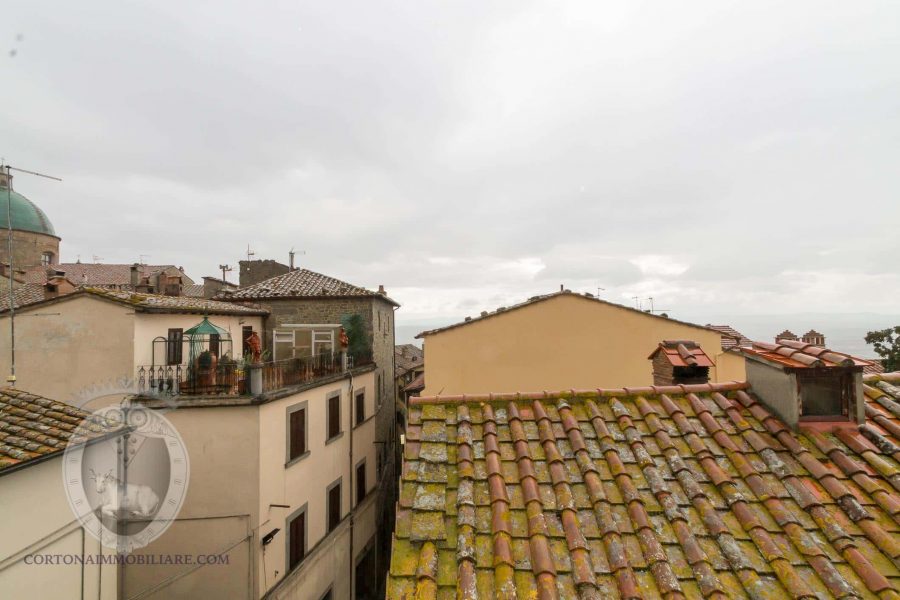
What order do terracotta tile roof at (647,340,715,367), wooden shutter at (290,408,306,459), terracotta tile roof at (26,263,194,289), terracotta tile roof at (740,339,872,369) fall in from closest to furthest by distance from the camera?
1. terracotta tile roof at (740,339,872,369)
2. terracotta tile roof at (647,340,715,367)
3. wooden shutter at (290,408,306,459)
4. terracotta tile roof at (26,263,194,289)

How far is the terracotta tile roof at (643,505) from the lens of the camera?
321 centimetres

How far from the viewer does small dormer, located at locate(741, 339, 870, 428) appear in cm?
459

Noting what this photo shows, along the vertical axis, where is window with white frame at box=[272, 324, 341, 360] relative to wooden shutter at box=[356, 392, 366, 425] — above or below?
above

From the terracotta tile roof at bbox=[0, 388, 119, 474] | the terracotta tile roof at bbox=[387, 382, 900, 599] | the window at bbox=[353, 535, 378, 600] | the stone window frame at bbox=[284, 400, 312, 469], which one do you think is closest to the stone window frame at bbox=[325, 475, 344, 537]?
the stone window frame at bbox=[284, 400, 312, 469]

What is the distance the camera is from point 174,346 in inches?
524

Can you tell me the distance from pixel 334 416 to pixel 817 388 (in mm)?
14786

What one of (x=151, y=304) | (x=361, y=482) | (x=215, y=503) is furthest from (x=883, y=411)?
(x=361, y=482)

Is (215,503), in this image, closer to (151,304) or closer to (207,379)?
(207,379)

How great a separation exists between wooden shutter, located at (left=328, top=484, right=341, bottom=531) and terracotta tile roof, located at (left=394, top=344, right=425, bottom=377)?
45.0ft

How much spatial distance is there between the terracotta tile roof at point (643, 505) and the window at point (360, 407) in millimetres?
14171

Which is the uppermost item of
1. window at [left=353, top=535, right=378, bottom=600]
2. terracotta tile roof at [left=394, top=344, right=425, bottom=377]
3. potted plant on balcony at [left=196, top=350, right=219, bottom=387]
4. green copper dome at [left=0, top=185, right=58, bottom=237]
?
green copper dome at [left=0, top=185, right=58, bottom=237]

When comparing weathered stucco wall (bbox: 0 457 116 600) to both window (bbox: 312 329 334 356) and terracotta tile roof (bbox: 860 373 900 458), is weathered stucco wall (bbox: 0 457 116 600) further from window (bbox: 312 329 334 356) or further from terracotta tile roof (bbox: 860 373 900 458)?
window (bbox: 312 329 334 356)

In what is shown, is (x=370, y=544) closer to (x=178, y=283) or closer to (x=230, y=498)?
(x=230, y=498)

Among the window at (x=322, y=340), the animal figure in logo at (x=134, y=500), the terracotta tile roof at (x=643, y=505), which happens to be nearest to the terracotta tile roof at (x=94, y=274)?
the window at (x=322, y=340)
